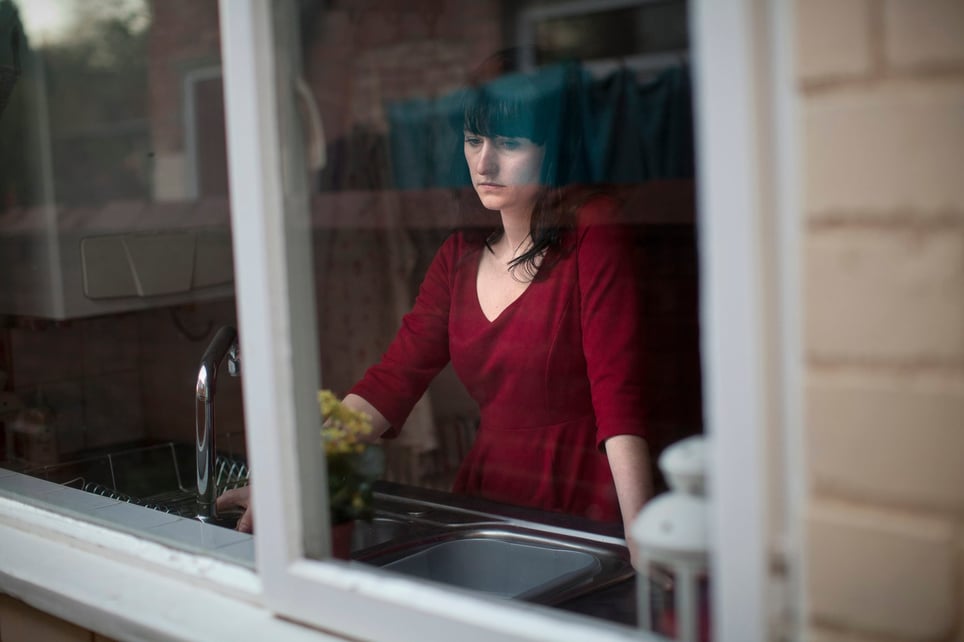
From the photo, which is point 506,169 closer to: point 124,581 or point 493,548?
point 493,548

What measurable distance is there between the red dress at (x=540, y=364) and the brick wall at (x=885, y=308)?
2.73ft

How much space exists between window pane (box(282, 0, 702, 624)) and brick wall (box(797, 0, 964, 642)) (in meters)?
0.38

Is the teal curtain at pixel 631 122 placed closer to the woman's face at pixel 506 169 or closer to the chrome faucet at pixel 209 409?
the woman's face at pixel 506 169

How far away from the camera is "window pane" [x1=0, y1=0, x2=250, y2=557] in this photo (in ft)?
8.86

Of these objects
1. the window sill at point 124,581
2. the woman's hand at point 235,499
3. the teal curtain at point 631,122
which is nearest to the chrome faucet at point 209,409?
the woman's hand at point 235,499

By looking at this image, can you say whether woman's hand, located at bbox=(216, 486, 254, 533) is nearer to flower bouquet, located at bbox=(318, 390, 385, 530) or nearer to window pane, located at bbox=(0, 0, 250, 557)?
window pane, located at bbox=(0, 0, 250, 557)

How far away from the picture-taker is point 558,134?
74.9 inches

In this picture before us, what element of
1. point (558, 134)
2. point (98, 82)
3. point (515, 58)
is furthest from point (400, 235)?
point (558, 134)

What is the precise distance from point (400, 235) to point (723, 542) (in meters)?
2.97

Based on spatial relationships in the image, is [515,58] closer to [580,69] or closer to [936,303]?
[580,69]

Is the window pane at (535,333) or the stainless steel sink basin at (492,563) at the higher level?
the window pane at (535,333)

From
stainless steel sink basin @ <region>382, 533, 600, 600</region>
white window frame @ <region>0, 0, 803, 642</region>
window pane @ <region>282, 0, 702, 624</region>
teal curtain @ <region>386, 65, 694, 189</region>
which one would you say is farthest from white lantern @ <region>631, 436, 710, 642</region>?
teal curtain @ <region>386, 65, 694, 189</region>

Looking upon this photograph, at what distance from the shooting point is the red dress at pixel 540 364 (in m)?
1.70

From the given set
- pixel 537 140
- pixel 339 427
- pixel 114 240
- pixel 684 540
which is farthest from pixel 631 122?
pixel 684 540
